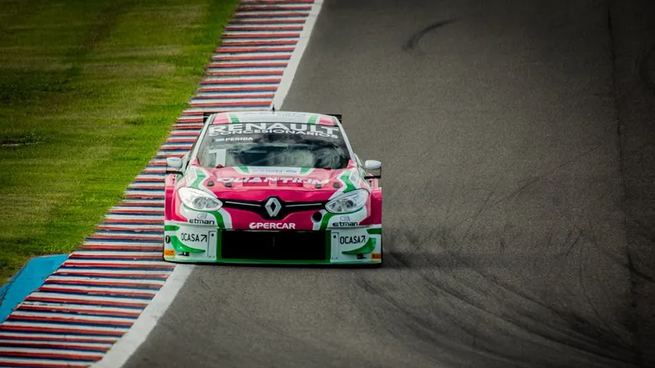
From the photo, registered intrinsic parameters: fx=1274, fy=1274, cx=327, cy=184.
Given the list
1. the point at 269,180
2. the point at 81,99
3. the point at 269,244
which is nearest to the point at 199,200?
the point at 269,180

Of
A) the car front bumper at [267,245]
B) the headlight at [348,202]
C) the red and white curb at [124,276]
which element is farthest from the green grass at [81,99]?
the headlight at [348,202]

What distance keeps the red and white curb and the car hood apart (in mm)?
860

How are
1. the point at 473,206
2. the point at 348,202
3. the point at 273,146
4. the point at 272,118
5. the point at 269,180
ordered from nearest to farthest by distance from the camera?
the point at 348,202 < the point at 269,180 < the point at 273,146 < the point at 272,118 < the point at 473,206

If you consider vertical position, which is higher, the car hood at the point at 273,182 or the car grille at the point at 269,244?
the car hood at the point at 273,182

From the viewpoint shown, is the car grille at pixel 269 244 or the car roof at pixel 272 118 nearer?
the car grille at pixel 269 244

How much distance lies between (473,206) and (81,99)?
778 centimetres

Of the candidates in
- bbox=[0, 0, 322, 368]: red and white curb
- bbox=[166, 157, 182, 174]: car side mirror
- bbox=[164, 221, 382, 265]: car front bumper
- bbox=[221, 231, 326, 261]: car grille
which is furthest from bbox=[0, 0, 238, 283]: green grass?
bbox=[221, 231, 326, 261]: car grille

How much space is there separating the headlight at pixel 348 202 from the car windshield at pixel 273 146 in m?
0.78

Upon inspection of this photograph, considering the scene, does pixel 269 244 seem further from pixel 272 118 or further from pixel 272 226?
pixel 272 118

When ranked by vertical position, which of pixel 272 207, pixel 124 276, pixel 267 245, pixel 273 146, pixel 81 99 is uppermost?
pixel 81 99

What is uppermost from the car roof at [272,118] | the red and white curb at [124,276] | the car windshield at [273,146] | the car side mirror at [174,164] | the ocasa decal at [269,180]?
the car roof at [272,118]

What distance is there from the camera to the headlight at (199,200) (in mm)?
11852

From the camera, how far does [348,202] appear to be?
39.4 feet

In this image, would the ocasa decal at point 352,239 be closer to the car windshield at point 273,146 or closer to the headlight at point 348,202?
the headlight at point 348,202
